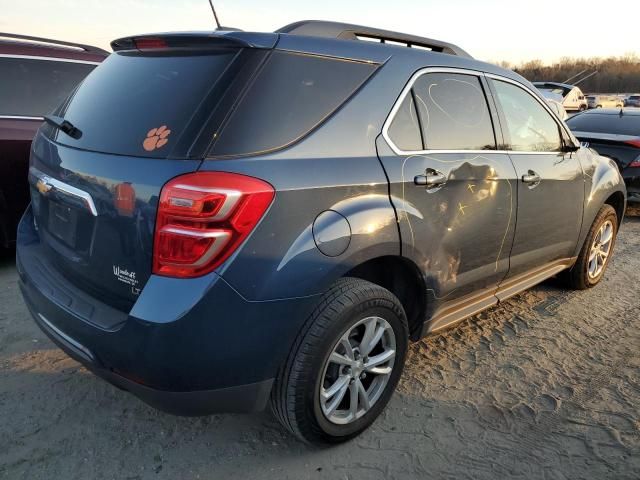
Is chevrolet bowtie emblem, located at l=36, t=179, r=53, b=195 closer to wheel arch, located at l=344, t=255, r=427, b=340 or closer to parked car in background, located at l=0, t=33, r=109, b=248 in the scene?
wheel arch, located at l=344, t=255, r=427, b=340

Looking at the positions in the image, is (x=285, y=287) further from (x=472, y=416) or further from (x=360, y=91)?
(x=472, y=416)

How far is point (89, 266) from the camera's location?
2117mm

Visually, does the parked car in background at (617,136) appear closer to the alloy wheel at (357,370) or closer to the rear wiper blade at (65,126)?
the alloy wheel at (357,370)

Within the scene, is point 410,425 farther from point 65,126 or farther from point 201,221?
point 65,126

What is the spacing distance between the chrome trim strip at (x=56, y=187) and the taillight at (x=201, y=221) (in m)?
0.41

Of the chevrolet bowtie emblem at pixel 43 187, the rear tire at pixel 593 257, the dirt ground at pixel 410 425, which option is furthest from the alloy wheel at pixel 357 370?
the rear tire at pixel 593 257

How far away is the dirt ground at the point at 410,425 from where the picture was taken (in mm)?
2266

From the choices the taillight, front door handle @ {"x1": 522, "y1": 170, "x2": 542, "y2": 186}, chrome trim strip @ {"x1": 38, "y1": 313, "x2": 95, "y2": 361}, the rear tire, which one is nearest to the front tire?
the taillight

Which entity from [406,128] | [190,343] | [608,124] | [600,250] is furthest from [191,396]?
[608,124]

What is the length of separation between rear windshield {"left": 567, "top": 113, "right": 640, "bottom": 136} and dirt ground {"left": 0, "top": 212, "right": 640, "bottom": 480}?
4665 millimetres

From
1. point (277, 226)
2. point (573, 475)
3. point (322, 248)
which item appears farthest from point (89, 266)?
point (573, 475)

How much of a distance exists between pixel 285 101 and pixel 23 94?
3.44m

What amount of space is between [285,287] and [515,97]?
2228 mm

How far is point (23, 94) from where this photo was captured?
440 cm
